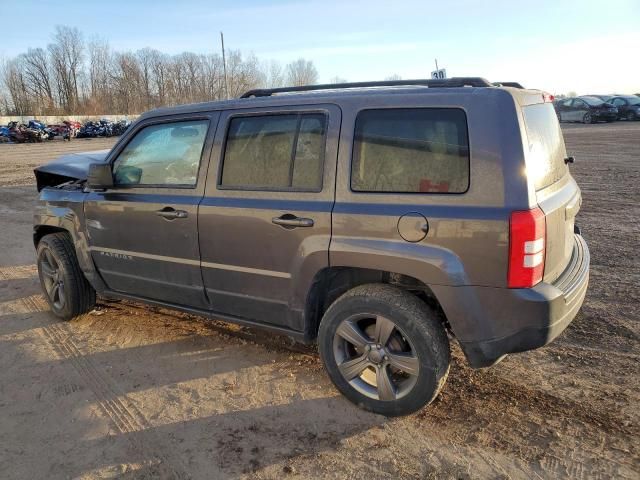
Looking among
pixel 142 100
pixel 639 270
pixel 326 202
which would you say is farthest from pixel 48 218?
pixel 142 100

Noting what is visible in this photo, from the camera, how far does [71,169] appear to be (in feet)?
16.4

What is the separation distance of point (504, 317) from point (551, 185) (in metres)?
0.86

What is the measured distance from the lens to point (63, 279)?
14.9ft

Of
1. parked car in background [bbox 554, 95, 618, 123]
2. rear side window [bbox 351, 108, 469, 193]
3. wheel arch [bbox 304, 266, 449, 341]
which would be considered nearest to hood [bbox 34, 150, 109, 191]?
wheel arch [bbox 304, 266, 449, 341]

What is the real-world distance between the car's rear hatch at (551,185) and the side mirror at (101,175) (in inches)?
121

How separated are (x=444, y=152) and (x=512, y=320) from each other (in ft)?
3.17

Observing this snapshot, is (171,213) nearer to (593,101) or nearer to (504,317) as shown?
(504,317)

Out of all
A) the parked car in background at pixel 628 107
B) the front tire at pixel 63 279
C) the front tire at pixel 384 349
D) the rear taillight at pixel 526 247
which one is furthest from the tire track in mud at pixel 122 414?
the parked car in background at pixel 628 107

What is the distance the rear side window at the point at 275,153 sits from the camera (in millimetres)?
3119

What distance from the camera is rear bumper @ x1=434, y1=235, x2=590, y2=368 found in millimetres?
2562

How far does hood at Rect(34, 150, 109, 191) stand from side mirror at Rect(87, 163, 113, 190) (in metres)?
0.81

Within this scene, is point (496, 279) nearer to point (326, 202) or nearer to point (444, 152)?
point (444, 152)

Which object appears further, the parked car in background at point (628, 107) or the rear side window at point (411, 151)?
the parked car in background at point (628, 107)

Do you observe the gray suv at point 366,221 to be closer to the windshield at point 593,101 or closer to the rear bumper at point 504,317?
the rear bumper at point 504,317
